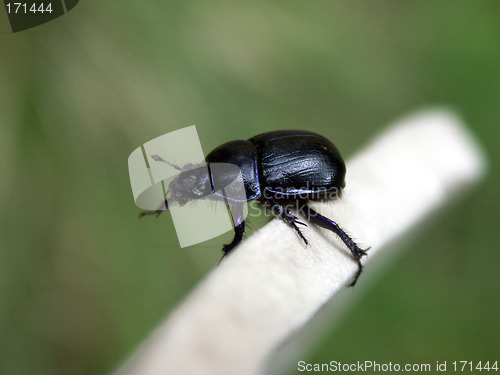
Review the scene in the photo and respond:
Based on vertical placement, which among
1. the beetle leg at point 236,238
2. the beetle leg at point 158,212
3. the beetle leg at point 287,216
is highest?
the beetle leg at point 287,216

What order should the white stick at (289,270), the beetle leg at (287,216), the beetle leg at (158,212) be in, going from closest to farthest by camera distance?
the white stick at (289,270)
the beetle leg at (287,216)
the beetle leg at (158,212)

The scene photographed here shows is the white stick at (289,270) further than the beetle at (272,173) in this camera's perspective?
No

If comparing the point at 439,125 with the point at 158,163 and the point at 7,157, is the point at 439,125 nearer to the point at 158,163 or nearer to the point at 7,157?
the point at 158,163

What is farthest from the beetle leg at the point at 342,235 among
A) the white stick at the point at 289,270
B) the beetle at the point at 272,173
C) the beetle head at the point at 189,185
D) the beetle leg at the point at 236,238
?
the beetle head at the point at 189,185

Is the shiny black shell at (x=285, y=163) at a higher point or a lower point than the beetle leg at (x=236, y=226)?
higher

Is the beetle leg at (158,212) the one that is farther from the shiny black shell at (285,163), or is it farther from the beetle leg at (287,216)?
the beetle leg at (287,216)

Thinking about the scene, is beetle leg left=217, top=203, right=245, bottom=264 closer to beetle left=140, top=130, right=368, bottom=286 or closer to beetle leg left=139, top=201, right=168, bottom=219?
beetle left=140, top=130, right=368, bottom=286
